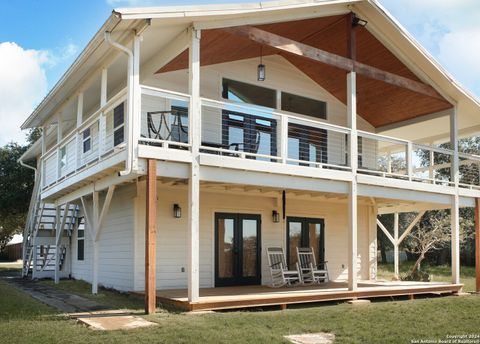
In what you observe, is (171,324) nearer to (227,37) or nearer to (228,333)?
(228,333)

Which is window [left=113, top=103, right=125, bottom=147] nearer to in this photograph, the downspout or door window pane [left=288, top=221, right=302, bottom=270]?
the downspout

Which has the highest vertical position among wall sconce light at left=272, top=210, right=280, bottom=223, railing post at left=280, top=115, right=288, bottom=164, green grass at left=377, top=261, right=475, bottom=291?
railing post at left=280, top=115, right=288, bottom=164

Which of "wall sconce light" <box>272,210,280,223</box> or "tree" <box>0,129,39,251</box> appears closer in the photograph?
"wall sconce light" <box>272,210,280,223</box>

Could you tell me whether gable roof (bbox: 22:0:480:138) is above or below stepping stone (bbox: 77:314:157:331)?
above

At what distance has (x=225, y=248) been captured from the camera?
13.0 m

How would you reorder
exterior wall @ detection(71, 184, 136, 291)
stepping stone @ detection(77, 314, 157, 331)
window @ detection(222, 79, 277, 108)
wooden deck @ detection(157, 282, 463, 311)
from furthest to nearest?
1. window @ detection(222, 79, 277, 108)
2. exterior wall @ detection(71, 184, 136, 291)
3. wooden deck @ detection(157, 282, 463, 311)
4. stepping stone @ detection(77, 314, 157, 331)

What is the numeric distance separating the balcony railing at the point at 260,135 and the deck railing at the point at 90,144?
878 mm

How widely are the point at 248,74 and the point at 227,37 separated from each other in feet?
9.06

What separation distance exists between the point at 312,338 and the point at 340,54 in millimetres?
8996

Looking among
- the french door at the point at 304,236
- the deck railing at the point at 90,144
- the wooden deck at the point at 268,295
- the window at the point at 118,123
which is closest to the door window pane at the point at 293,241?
the french door at the point at 304,236

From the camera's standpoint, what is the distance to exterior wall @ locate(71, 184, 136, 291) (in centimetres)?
1214

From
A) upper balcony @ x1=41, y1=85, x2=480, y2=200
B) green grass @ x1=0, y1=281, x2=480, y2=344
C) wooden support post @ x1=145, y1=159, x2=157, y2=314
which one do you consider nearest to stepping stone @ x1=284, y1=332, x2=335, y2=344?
green grass @ x1=0, y1=281, x2=480, y2=344

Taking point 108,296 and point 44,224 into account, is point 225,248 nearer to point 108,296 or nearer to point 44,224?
point 108,296

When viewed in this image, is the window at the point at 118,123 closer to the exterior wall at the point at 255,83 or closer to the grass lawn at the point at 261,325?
the exterior wall at the point at 255,83
